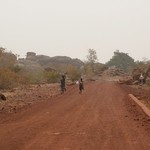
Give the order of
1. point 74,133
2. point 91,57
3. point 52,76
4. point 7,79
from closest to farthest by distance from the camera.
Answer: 1. point 74,133
2. point 7,79
3. point 52,76
4. point 91,57

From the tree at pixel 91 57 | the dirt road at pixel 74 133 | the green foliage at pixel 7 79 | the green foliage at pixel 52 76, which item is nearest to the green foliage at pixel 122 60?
the tree at pixel 91 57

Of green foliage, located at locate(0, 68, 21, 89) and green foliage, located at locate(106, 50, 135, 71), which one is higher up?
green foliage, located at locate(106, 50, 135, 71)

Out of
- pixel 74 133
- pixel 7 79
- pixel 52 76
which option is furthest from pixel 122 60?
pixel 74 133

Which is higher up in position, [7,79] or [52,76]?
[52,76]

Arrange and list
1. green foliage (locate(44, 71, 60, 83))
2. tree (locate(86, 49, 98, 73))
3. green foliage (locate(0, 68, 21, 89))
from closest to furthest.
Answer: green foliage (locate(0, 68, 21, 89))
green foliage (locate(44, 71, 60, 83))
tree (locate(86, 49, 98, 73))

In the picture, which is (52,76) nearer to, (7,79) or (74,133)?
(7,79)

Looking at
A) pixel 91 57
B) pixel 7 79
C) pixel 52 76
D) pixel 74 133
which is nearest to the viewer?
pixel 74 133

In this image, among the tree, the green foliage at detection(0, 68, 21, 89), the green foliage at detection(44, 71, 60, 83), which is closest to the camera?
the green foliage at detection(0, 68, 21, 89)

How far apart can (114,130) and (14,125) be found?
159 inches

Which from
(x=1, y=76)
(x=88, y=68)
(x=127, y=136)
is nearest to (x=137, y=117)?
(x=127, y=136)

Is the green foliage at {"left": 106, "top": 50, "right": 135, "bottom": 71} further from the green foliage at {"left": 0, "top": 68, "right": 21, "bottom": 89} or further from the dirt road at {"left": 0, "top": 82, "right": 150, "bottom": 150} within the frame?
the dirt road at {"left": 0, "top": 82, "right": 150, "bottom": 150}

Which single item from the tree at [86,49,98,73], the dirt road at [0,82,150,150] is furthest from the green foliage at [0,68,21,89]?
the tree at [86,49,98,73]

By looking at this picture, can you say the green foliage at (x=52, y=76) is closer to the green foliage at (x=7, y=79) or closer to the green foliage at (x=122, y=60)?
the green foliage at (x=7, y=79)

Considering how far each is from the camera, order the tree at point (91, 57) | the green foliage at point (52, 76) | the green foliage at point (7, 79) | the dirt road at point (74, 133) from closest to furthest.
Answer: the dirt road at point (74, 133)
the green foliage at point (7, 79)
the green foliage at point (52, 76)
the tree at point (91, 57)
